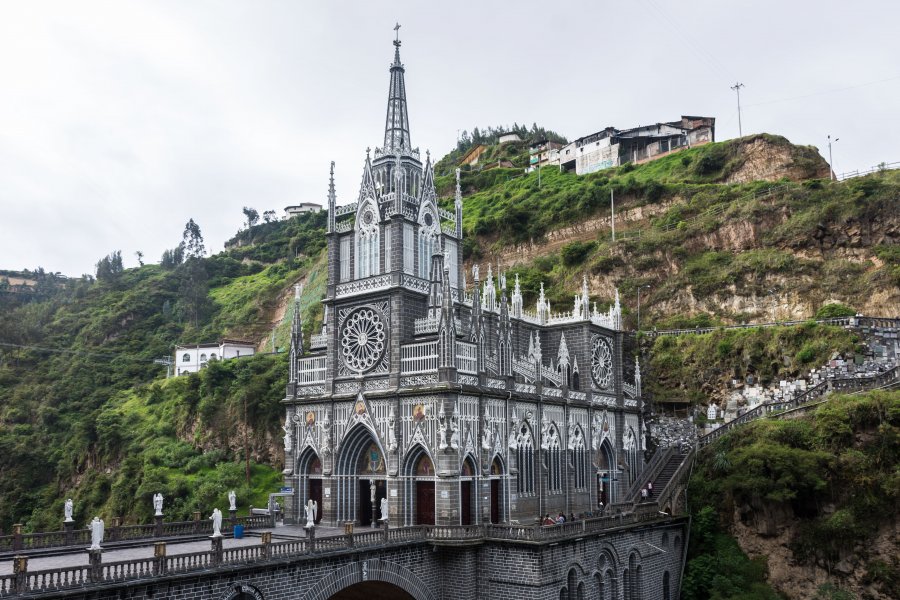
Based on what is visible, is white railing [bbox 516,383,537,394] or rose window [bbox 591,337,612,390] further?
rose window [bbox 591,337,612,390]

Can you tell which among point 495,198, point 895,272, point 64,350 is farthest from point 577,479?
point 64,350

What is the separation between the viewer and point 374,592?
29438 mm

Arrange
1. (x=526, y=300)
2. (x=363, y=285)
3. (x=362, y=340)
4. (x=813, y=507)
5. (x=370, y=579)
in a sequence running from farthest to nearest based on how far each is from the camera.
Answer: (x=526, y=300) → (x=363, y=285) → (x=362, y=340) → (x=813, y=507) → (x=370, y=579)

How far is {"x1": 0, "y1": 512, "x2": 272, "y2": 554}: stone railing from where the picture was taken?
24844 mm

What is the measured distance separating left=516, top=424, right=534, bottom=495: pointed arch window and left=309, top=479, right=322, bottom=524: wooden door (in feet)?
30.5

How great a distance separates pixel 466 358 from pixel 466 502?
6.11m

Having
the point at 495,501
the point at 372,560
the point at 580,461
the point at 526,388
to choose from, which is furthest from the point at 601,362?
the point at 372,560

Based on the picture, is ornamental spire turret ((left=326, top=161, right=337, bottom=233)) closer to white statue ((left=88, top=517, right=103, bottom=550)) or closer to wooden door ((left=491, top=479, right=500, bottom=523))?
wooden door ((left=491, top=479, right=500, bottom=523))

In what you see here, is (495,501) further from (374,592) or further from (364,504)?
(374,592)

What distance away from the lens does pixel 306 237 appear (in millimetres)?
115125

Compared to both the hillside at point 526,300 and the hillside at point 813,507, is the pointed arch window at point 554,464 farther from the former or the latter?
the hillside at point 526,300

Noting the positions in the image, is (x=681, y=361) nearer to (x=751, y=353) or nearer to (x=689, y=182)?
(x=751, y=353)

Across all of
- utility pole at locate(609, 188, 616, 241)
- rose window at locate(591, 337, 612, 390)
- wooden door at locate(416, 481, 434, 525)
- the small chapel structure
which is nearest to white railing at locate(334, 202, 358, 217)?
the small chapel structure

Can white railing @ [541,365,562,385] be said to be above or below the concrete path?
above
